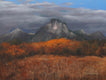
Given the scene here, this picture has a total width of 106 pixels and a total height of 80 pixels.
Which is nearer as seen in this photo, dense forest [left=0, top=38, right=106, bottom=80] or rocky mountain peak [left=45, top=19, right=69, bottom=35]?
dense forest [left=0, top=38, right=106, bottom=80]

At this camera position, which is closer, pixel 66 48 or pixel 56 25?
pixel 66 48

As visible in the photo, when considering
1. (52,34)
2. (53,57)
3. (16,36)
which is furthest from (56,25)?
(53,57)

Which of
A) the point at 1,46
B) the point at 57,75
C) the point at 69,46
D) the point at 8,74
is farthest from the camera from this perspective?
the point at 69,46

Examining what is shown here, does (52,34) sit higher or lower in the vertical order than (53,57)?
lower

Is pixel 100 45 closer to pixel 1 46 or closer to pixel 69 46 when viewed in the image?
pixel 69 46

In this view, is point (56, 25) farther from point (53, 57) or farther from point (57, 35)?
point (53, 57)

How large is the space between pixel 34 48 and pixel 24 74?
25.6 feet

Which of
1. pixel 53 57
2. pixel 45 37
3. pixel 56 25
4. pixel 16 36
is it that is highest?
pixel 16 36

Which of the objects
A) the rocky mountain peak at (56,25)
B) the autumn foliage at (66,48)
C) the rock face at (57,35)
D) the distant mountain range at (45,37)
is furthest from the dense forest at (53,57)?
the rocky mountain peak at (56,25)

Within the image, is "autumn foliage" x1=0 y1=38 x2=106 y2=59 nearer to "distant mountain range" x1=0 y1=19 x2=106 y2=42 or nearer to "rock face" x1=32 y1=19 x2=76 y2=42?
"distant mountain range" x1=0 y1=19 x2=106 y2=42

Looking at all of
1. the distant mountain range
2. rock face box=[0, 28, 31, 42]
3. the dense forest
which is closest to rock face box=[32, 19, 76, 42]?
the distant mountain range

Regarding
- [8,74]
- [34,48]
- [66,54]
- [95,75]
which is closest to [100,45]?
[66,54]

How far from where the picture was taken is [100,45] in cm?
1500

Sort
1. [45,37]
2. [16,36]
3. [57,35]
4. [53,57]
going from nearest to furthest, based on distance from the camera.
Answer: [53,57]
[57,35]
[16,36]
[45,37]
